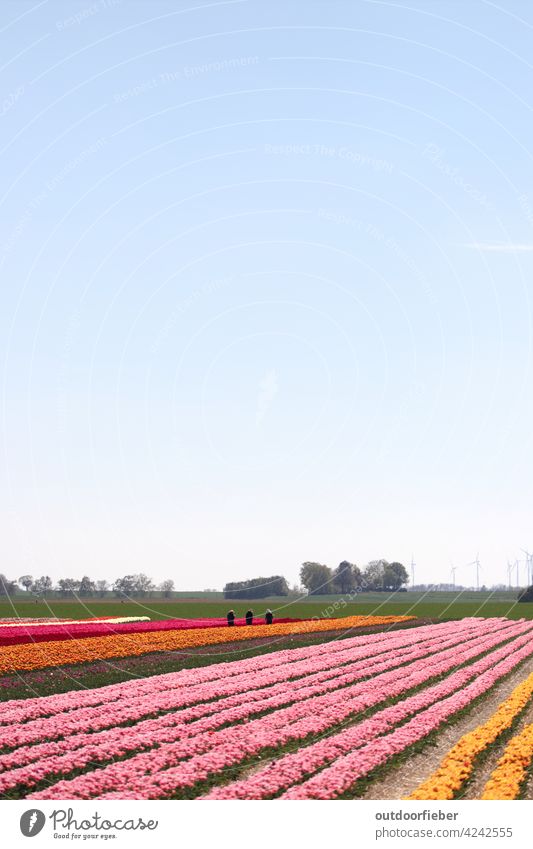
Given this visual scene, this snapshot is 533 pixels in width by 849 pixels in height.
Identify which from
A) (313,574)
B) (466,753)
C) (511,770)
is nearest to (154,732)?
(466,753)

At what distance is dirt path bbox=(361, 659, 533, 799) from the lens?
18641mm

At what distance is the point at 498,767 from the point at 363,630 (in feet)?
143

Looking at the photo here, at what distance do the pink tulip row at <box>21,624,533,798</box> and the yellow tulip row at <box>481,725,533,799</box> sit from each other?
4.83 m

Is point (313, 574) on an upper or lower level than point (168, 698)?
upper

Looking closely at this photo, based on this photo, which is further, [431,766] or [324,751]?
[324,751]

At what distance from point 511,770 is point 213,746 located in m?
6.58

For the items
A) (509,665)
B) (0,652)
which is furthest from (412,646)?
(0,652)

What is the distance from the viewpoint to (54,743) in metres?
21.9

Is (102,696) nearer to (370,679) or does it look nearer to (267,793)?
(370,679)
